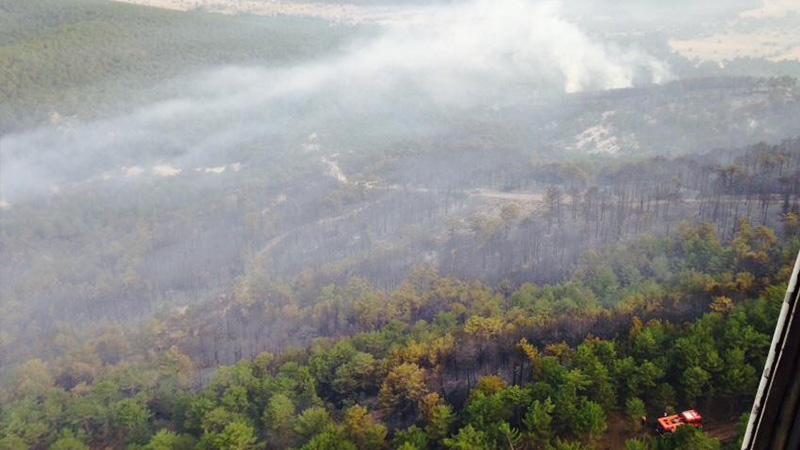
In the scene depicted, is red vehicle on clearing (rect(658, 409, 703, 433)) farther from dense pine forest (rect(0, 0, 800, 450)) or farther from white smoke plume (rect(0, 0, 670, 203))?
white smoke plume (rect(0, 0, 670, 203))

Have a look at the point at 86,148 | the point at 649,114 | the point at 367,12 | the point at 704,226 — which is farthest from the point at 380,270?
the point at 367,12

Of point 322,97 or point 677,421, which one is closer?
point 677,421

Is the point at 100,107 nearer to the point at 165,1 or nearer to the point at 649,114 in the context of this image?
the point at 165,1

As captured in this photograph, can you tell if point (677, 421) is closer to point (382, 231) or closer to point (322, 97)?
point (382, 231)

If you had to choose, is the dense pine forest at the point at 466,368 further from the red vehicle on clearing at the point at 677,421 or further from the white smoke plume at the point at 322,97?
the white smoke plume at the point at 322,97

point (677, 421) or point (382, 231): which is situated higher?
point (677, 421)

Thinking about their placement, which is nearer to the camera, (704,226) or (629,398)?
(629,398)

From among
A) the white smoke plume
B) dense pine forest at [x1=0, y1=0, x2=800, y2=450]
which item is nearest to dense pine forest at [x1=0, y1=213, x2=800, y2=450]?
dense pine forest at [x1=0, y1=0, x2=800, y2=450]

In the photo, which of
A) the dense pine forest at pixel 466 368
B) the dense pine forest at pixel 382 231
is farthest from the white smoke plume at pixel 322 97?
the dense pine forest at pixel 466 368

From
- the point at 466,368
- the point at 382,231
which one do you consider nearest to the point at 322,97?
the point at 382,231
